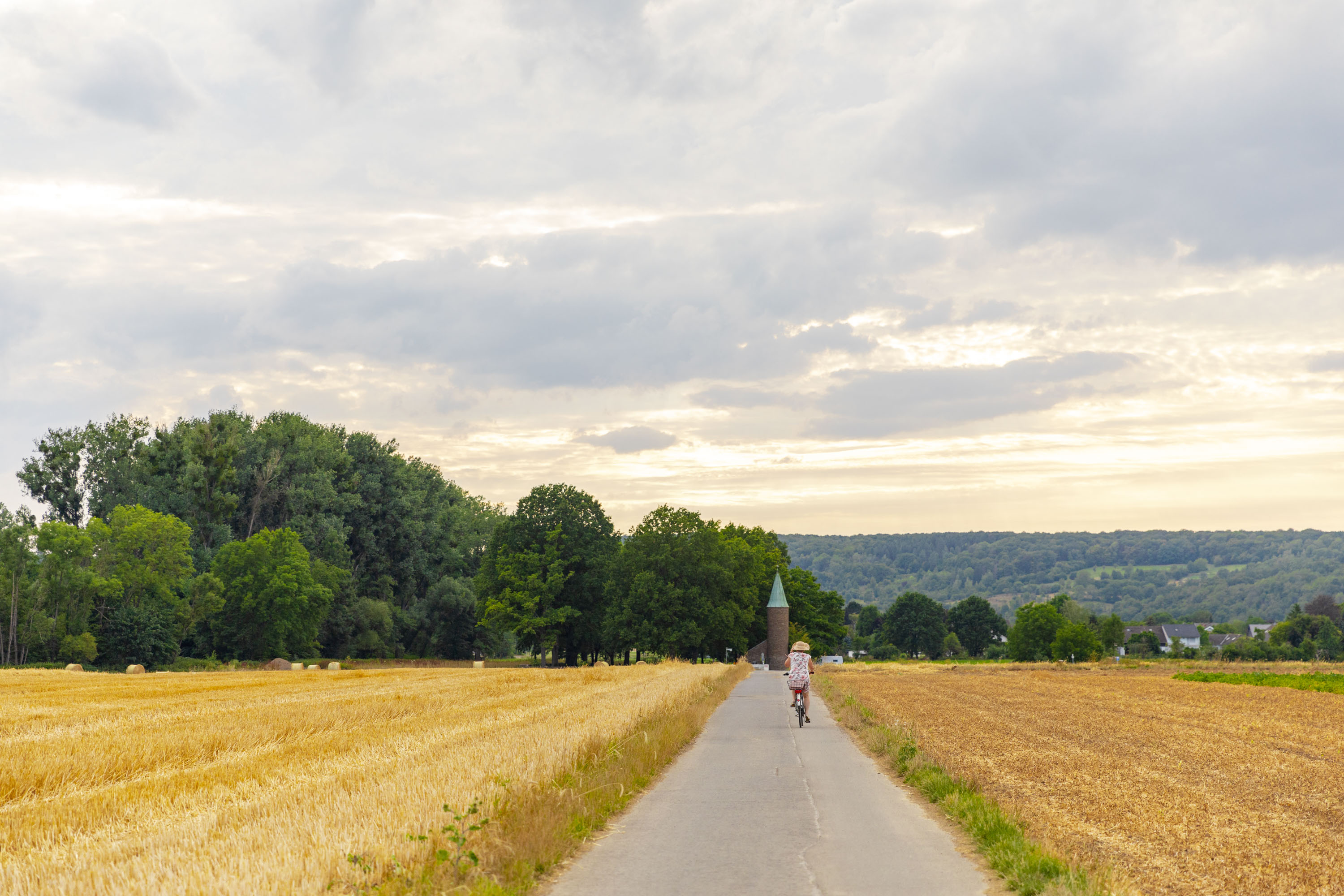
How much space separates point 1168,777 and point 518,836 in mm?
11240

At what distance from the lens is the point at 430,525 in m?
101

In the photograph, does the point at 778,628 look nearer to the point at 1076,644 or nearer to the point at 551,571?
the point at 551,571

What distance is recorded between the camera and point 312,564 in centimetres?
8700

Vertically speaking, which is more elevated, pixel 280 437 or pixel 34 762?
pixel 280 437

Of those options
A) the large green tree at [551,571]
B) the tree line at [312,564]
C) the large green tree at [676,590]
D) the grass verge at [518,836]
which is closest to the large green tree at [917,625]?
the tree line at [312,564]

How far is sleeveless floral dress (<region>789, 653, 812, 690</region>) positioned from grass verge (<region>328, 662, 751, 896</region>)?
426 inches

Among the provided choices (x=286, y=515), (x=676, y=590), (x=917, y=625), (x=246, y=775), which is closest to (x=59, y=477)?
(x=286, y=515)

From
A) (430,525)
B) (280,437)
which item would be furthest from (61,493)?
(430,525)

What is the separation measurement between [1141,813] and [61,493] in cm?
9930

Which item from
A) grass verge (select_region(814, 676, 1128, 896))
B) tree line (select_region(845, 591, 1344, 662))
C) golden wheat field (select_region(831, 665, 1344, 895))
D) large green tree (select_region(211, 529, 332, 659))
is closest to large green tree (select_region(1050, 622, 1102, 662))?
tree line (select_region(845, 591, 1344, 662))

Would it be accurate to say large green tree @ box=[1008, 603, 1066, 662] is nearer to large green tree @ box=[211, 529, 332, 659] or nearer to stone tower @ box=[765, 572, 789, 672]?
stone tower @ box=[765, 572, 789, 672]

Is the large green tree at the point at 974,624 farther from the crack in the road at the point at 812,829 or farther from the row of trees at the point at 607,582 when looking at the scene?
the crack in the road at the point at 812,829

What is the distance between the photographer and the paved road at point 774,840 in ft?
28.8

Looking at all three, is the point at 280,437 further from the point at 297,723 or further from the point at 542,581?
the point at 297,723
